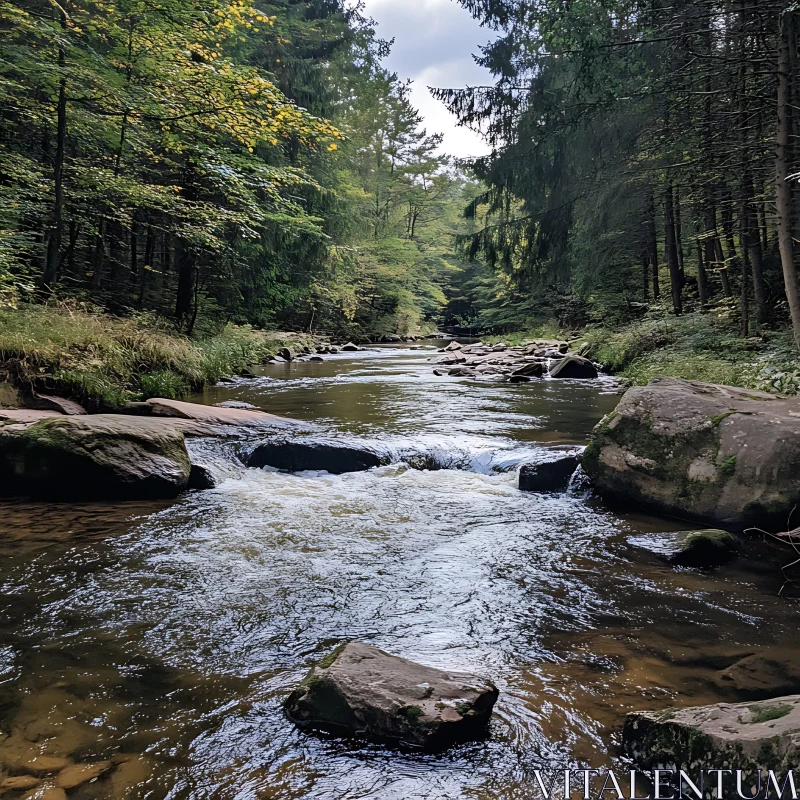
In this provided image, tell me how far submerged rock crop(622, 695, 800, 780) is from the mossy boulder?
216cm

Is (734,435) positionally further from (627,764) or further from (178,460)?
(178,460)

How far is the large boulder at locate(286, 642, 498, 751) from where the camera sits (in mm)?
2193

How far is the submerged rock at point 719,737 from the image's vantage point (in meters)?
1.71

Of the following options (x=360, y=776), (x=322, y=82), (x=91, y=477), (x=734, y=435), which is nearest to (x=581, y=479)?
(x=734, y=435)

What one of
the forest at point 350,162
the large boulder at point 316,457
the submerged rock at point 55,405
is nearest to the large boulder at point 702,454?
the large boulder at point 316,457

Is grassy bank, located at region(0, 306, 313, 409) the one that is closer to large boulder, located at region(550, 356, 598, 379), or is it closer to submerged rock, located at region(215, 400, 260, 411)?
submerged rock, located at region(215, 400, 260, 411)

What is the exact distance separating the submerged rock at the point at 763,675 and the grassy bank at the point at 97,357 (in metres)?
7.96

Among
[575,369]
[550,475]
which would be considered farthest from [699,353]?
[550,475]

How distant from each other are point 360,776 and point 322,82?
2107 cm

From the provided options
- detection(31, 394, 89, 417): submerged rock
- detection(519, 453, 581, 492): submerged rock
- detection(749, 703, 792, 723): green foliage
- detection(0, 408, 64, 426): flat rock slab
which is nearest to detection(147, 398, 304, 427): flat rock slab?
detection(31, 394, 89, 417): submerged rock

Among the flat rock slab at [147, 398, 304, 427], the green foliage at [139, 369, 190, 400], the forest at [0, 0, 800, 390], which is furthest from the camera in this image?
the green foliage at [139, 369, 190, 400]

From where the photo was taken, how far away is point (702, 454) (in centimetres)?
493

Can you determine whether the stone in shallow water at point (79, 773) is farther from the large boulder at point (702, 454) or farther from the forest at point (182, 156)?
the forest at point (182, 156)

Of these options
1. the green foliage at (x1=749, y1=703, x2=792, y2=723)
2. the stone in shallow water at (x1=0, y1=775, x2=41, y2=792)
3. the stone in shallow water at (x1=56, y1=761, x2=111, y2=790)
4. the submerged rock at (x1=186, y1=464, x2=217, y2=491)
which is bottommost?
the stone in shallow water at (x1=56, y1=761, x2=111, y2=790)
